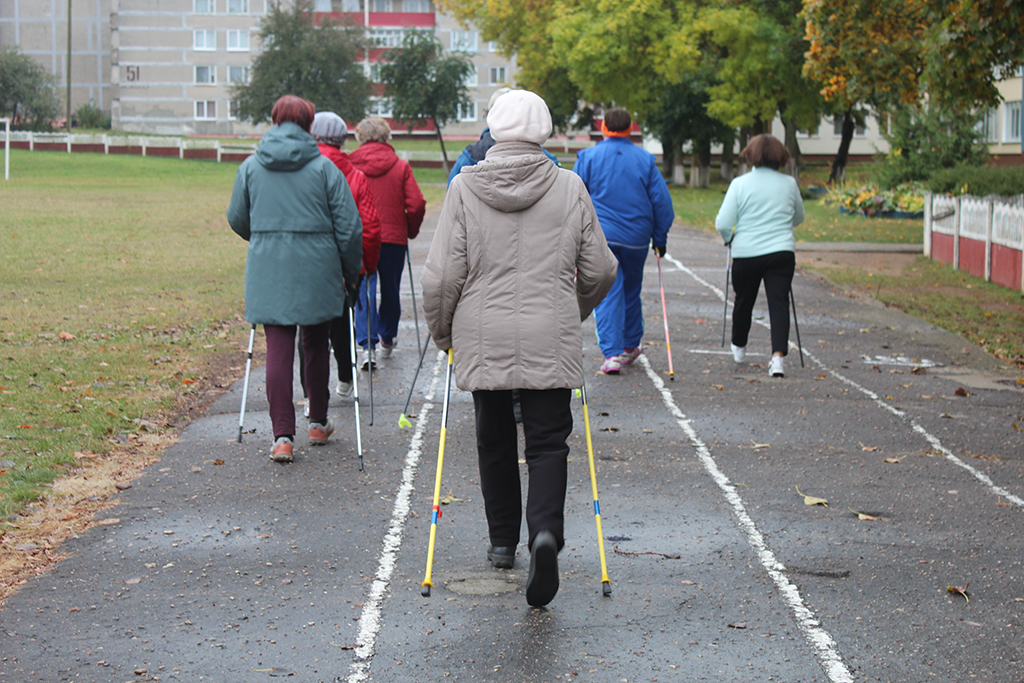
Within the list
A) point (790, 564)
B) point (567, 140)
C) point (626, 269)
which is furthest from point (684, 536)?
point (567, 140)

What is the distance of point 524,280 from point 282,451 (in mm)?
2825

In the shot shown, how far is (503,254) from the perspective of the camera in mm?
4438

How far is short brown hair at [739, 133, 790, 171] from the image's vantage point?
9531 millimetres

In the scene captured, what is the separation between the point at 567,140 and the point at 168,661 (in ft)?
232

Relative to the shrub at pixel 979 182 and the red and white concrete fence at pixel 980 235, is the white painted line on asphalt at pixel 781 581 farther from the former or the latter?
the shrub at pixel 979 182

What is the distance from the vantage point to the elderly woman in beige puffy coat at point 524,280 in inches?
174

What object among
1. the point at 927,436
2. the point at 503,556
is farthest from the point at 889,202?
the point at 503,556

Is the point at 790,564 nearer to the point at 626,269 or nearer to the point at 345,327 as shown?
the point at 345,327

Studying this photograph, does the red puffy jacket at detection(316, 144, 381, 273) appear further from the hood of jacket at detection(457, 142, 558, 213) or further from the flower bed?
the flower bed

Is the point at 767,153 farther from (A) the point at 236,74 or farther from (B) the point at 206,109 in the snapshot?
(A) the point at 236,74

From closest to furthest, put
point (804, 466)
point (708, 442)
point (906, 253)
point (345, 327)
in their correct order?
point (804, 466)
point (708, 442)
point (345, 327)
point (906, 253)

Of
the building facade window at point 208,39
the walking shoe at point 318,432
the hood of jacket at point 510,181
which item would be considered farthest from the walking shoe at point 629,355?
the building facade window at point 208,39

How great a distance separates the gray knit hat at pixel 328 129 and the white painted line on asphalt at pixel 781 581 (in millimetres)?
3152

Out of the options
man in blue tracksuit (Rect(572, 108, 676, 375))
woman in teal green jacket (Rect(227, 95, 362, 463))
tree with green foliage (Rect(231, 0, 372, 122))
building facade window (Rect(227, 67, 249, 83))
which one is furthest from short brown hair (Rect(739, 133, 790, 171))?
building facade window (Rect(227, 67, 249, 83))
